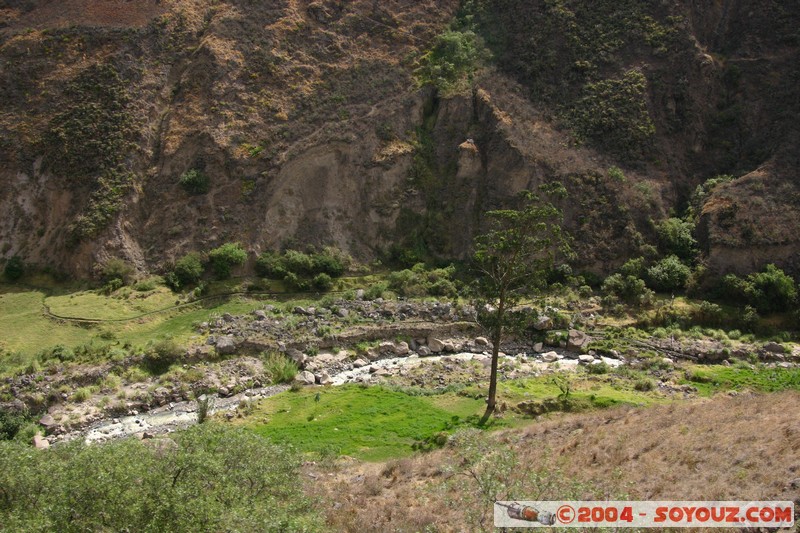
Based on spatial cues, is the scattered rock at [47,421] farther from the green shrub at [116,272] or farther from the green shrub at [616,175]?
the green shrub at [616,175]

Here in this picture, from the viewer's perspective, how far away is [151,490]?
15234 millimetres

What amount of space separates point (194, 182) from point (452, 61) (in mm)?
24284

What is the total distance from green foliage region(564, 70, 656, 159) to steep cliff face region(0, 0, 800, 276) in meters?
0.15

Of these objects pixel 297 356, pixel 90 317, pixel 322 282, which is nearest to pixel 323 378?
pixel 297 356

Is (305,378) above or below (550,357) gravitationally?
below

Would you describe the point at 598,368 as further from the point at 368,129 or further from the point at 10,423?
the point at 10,423

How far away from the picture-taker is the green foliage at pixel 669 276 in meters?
42.1

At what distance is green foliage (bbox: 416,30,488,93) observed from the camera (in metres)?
54.7

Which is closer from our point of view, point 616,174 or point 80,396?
point 80,396

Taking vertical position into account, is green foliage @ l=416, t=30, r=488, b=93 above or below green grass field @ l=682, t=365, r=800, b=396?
above

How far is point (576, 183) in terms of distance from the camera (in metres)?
48.2

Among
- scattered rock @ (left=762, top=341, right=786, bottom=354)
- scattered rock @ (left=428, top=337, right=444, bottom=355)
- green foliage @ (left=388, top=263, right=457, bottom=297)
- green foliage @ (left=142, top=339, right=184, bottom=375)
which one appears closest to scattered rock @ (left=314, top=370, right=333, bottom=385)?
scattered rock @ (left=428, top=337, right=444, bottom=355)

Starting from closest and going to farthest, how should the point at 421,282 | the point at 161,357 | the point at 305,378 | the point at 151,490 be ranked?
the point at 151,490, the point at 305,378, the point at 161,357, the point at 421,282

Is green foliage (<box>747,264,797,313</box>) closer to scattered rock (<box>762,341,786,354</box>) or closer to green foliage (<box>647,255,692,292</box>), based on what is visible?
scattered rock (<box>762,341,786,354</box>)
